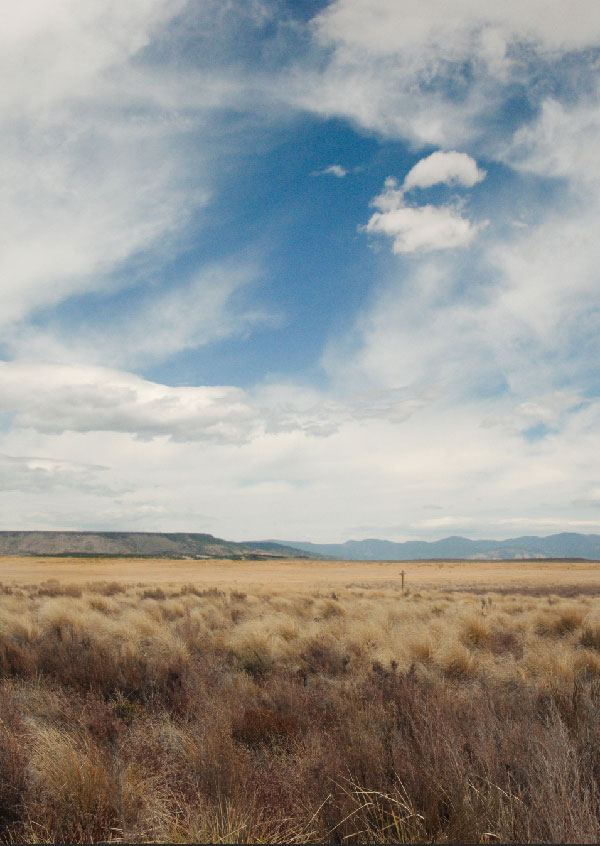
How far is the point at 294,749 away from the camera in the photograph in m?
5.13

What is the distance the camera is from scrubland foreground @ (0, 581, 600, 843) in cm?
345

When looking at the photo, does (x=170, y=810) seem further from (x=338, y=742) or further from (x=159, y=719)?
(x=159, y=719)

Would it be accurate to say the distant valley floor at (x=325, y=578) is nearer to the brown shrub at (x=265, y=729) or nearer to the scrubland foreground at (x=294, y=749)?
the scrubland foreground at (x=294, y=749)

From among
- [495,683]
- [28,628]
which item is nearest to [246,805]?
[495,683]

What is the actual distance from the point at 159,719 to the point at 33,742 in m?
1.49

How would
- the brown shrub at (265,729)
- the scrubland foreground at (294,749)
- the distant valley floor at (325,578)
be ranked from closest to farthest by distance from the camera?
the scrubland foreground at (294,749) < the brown shrub at (265,729) < the distant valley floor at (325,578)

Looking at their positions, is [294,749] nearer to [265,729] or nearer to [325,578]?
[265,729]

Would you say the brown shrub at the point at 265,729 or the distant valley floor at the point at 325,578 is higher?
the brown shrub at the point at 265,729

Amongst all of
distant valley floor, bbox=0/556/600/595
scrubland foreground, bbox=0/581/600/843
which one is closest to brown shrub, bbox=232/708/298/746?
scrubland foreground, bbox=0/581/600/843

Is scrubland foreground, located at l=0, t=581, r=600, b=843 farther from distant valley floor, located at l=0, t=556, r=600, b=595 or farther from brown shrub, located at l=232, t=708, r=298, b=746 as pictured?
distant valley floor, located at l=0, t=556, r=600, b=595

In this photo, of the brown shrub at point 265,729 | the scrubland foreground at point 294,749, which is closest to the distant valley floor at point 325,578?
the scrubland foreground at point 294,749

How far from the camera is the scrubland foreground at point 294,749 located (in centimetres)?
345

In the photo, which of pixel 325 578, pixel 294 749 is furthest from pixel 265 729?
pixel 325 578

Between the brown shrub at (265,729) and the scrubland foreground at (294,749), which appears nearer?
the scrubland foreground at (294,749)
